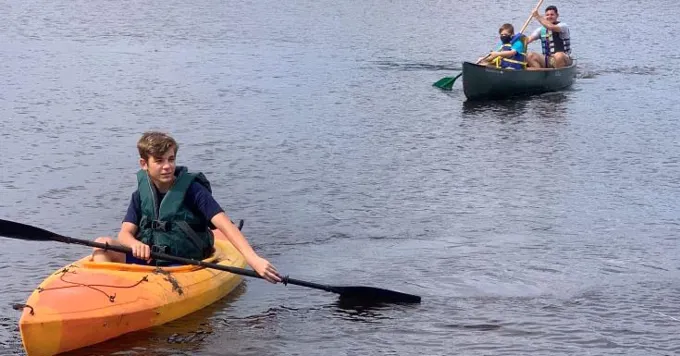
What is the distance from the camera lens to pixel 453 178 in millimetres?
11297

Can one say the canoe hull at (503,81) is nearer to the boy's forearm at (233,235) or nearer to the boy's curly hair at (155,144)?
the boy's forearm at (233,235)

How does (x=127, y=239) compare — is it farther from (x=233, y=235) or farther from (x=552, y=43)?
(x=552, y=43)

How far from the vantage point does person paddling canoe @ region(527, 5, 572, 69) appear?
56.6 ft

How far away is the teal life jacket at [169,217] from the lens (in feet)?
22.9

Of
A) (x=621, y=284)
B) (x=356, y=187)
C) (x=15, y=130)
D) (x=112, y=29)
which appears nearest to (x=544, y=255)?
(x=621, y=284)

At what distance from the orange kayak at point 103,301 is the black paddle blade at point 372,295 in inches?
34.0

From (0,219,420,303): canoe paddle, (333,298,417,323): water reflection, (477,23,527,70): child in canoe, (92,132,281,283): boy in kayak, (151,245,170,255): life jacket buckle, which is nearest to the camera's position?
(0,219,420,303): canoe paddle

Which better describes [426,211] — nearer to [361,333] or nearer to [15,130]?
[361,333]

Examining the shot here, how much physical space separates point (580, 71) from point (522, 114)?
5122 millimetres

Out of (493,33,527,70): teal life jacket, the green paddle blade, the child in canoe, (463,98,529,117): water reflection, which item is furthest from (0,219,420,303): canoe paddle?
the green paddle blade

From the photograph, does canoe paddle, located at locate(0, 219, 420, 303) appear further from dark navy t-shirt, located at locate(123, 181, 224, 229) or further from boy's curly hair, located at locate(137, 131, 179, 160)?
boy's curly hair, located at locate(137, 131, 179, 160)

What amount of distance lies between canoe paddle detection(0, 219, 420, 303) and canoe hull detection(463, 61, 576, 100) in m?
8.92

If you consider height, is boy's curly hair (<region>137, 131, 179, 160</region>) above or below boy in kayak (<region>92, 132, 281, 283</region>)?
above

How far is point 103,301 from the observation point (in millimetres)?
6543
